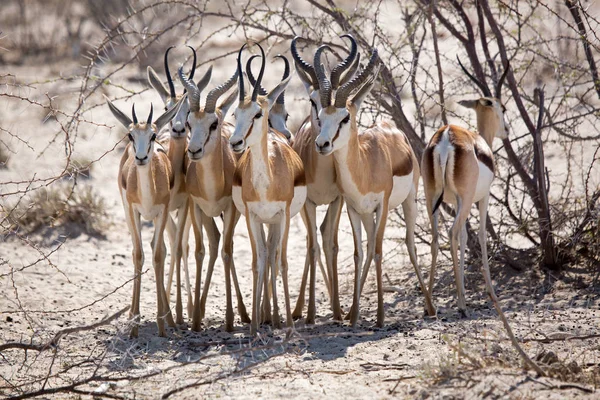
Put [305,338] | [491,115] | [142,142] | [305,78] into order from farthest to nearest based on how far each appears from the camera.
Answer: [491,115] < [305,78] < [142,142] < [305,338]

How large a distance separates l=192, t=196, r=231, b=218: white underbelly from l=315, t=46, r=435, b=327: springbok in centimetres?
104

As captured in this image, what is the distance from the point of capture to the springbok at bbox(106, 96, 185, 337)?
6836 millimetres

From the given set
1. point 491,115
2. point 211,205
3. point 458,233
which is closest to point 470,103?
point 491,115

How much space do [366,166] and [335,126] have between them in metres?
0.66

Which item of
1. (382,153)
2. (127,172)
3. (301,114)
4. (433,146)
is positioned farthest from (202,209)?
(301,114)

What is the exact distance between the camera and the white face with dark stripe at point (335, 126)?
6637 mm

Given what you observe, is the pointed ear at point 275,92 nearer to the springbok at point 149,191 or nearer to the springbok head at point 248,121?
the springbok head at point 248,121

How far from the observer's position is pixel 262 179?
6.83 metres

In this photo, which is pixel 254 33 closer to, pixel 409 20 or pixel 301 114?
pixel 301 114

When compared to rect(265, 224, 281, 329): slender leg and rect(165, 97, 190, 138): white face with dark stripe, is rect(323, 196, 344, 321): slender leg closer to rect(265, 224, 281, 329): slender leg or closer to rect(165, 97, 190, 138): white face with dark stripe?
rect(265, 224, 281, 329): slender leg

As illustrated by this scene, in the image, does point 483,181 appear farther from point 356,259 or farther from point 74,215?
point 74,215

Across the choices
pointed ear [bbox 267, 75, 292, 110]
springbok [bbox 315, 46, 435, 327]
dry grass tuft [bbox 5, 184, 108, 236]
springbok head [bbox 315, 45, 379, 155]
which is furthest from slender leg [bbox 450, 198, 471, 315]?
dry grass tuft [bbox 5, 184, 108, 236]

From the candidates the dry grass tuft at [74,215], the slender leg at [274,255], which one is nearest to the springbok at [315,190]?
the slender leg at [274,255]

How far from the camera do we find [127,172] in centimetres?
721
